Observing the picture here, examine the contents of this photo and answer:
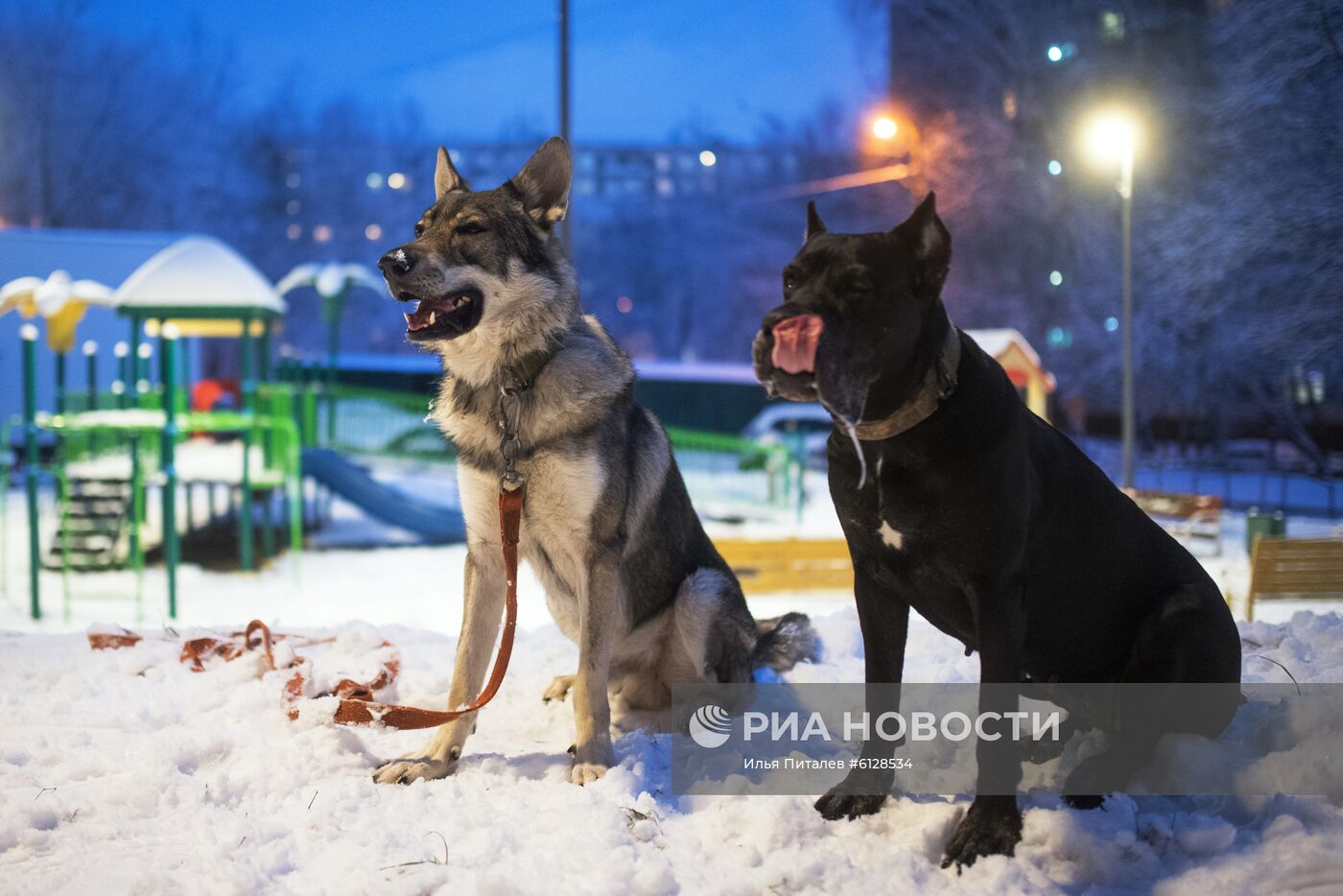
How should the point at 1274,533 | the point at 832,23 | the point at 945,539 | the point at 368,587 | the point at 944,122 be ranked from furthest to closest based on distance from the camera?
the point at 832,23, the point at 944,122, the point at 368,587, the point at 1274,533, the point at 945,539

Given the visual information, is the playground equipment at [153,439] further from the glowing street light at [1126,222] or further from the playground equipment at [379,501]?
the glowing street light at [1126,222]

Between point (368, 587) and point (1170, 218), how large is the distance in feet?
31.9

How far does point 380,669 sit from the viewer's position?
3.39 m

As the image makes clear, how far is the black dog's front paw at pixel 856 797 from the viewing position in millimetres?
2197

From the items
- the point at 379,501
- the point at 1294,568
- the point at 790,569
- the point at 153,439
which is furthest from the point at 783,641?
the point at 379,501

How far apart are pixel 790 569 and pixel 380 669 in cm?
376

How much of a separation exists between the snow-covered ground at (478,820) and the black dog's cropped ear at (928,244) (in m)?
1.13

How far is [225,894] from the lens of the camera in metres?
1.88

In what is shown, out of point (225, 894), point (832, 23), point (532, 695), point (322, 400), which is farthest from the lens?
point (832, 23)

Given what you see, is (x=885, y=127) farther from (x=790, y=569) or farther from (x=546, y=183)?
(x=546, y=183)

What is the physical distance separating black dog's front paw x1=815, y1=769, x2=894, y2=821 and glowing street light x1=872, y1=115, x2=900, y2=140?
1256 centimetres

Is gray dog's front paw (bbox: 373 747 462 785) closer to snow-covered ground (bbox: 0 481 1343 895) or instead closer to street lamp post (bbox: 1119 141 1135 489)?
snow-covered ground (bbox: 0 481 1343 895)

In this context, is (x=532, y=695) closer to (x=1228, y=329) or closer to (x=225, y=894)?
(x=225, y=894)

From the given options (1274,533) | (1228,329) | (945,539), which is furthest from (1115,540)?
(1228,329)
